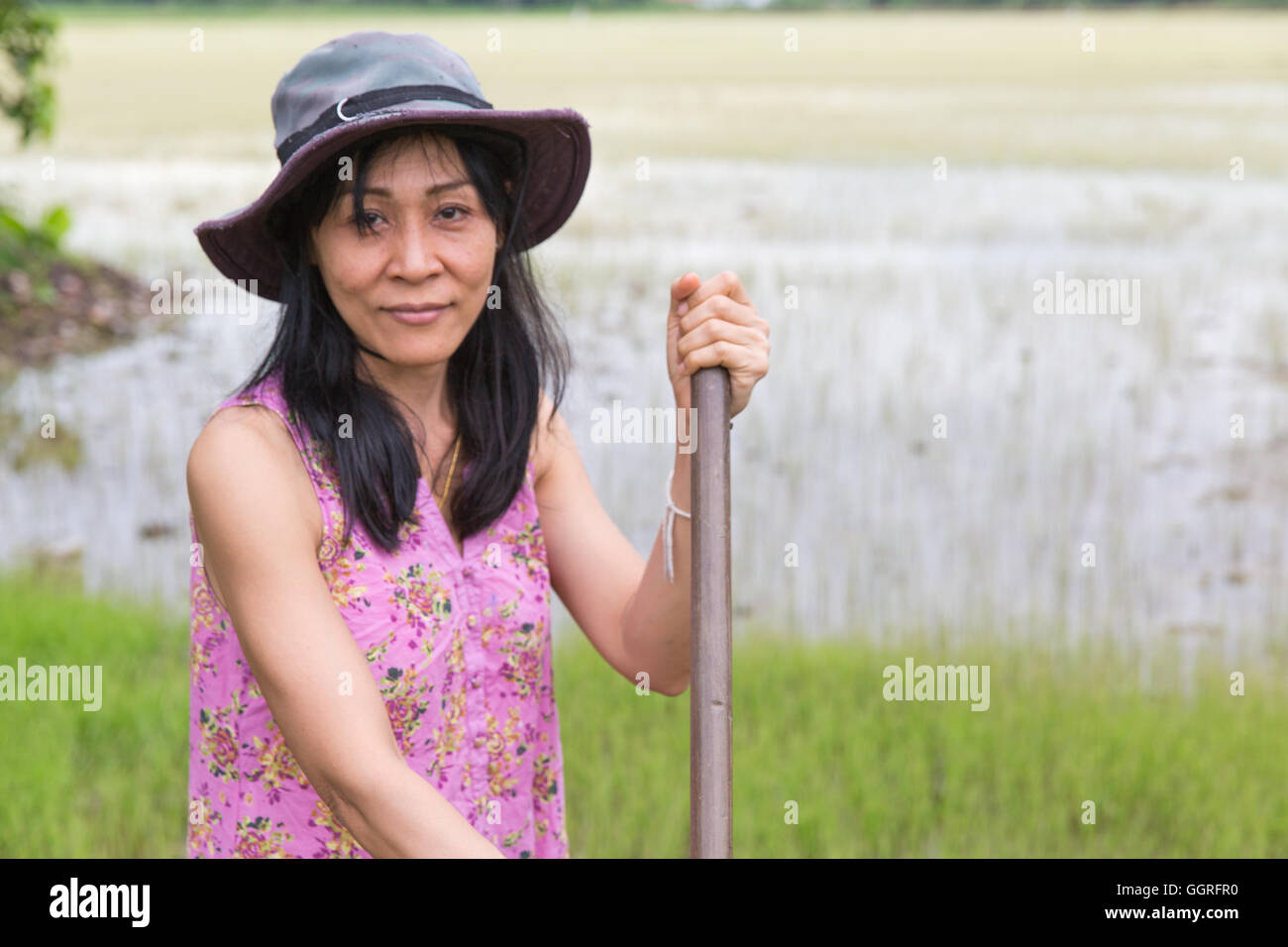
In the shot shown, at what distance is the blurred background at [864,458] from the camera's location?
3.38m

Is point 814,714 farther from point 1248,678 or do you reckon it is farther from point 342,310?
point 342,310

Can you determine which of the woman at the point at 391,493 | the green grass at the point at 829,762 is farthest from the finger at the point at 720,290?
the green grass at the point at 829,762

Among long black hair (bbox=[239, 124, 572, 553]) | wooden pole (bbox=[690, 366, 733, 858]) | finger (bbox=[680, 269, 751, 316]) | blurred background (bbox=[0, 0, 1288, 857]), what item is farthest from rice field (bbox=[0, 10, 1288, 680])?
wooden pole (bbox=[690, 366, 733, 858])

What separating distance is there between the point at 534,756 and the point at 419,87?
0.86 meters

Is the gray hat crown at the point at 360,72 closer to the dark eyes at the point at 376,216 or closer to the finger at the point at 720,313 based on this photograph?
the dark eyes at the point at 376,216

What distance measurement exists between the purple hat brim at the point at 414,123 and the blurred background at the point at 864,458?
13cm

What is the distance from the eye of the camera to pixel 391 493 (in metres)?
Result: 1.75

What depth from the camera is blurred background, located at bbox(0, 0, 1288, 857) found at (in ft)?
11.1

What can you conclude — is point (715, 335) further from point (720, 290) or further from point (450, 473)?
point (450, 473)

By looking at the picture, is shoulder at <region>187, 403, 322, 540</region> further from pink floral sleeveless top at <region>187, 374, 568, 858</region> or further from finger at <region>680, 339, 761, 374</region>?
finger at <region>680, 339, 761, 374</region>

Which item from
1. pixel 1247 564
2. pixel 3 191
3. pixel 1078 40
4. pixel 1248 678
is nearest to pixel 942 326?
pixel 1247 564

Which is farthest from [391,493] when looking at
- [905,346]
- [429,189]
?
[905,346]

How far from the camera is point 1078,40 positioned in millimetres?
23812

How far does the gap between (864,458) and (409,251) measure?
462 centimetres
